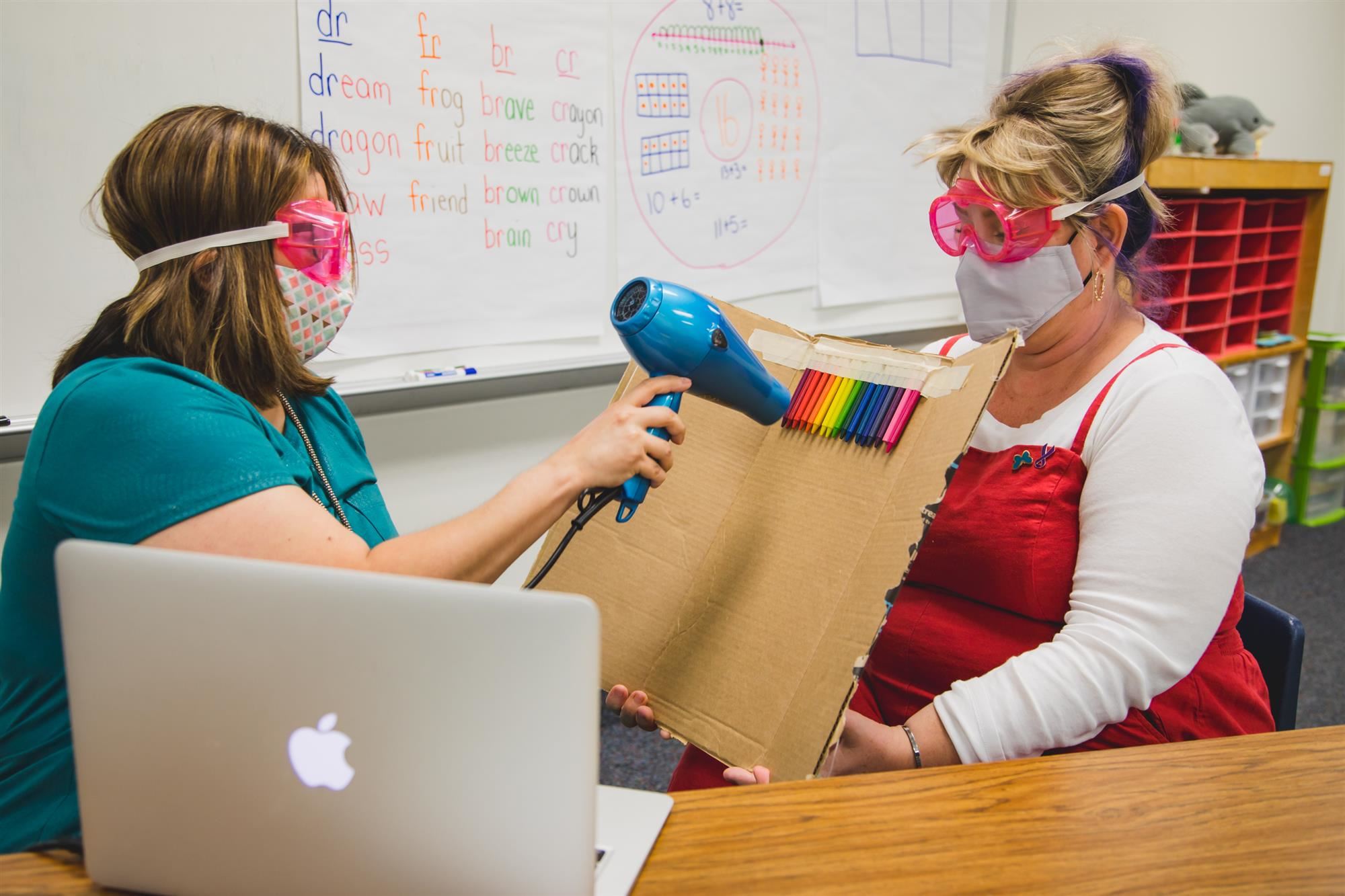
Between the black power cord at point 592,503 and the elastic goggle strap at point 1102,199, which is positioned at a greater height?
the elastic goggle strap at point 1102,199

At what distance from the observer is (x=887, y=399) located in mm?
1072

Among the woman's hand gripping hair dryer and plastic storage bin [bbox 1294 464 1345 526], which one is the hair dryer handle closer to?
the woman's hand gripping hair dryer

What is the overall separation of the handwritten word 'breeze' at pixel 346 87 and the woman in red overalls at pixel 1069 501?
3.24 ft

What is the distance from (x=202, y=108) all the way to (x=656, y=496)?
0.67 m

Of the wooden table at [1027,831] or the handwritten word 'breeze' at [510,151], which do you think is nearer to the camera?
the wooden table at [1027,831]

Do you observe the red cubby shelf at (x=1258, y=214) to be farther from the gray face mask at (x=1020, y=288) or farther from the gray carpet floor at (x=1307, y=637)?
the gray face mask at (x=1020, y=288)

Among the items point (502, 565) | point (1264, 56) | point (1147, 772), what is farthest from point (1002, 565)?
point (1264, 56)

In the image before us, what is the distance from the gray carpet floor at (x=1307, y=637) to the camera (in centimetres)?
228

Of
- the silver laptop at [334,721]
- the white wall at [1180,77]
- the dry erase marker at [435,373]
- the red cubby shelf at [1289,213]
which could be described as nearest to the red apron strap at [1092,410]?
the white wall at [1180,77]

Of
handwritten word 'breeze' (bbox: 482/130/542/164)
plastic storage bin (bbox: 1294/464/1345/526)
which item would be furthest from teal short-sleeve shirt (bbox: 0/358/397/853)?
plastic storage bin (bbox: 1294/464/1345/526)

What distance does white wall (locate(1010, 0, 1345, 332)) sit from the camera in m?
3.32

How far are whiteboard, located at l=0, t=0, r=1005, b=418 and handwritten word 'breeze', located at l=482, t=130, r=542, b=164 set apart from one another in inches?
14.4

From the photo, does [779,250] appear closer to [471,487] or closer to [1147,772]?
[471,487]

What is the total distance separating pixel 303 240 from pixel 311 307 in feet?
0.27
